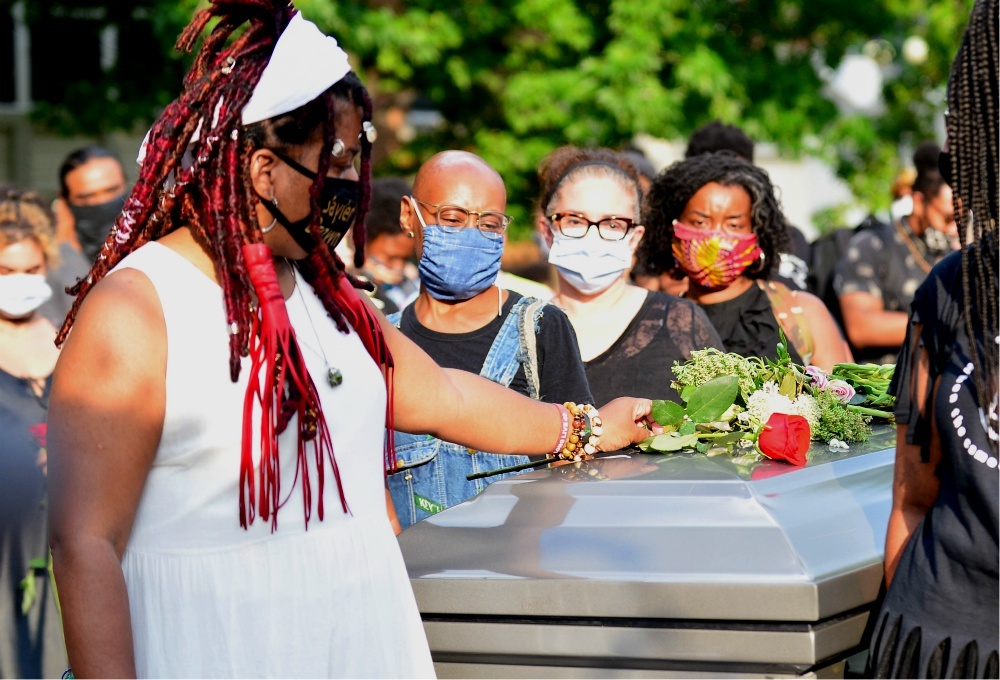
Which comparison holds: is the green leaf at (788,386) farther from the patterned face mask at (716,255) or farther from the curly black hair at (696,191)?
the curly black hair at (696,191)

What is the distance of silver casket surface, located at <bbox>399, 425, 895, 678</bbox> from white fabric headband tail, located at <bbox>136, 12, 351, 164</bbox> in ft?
3.47

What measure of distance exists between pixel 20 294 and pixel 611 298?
2337mm

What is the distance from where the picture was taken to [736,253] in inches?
189

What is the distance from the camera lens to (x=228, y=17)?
227 cm

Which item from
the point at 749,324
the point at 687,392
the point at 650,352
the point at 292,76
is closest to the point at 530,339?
the point at 687,392

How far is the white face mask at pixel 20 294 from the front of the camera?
4.86 metres

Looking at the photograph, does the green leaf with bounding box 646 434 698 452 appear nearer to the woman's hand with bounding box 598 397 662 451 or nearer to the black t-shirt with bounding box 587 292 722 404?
the woman's hand with bounding box 598 397 662 451

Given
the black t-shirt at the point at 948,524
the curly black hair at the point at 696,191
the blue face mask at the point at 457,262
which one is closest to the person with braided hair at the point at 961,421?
the black t-shirt at the point at 948,524

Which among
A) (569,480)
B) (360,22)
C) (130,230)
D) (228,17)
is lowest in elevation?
(569,480)

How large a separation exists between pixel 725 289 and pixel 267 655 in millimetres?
3154

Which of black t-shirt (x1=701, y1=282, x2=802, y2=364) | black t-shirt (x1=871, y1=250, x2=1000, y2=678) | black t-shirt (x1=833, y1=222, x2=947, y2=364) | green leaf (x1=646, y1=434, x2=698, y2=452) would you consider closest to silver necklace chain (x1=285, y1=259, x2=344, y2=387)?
black t-shirt (x1=871, y1=250, x2=1000, y2=678)

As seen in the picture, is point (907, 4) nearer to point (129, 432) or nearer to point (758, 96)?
point (758, 96)

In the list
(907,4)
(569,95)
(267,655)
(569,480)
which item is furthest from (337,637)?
(907,4)

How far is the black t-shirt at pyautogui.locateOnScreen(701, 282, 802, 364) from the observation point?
15.1 feet
